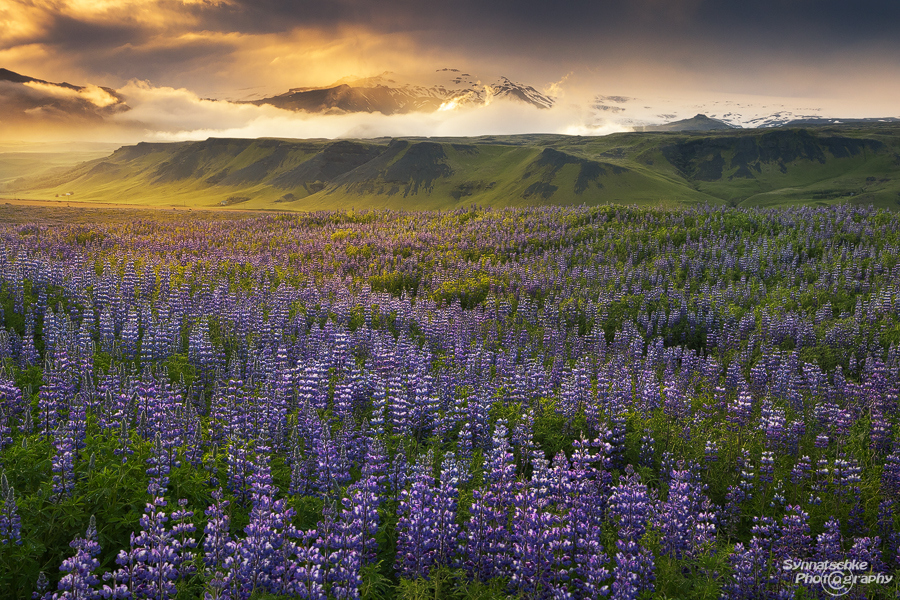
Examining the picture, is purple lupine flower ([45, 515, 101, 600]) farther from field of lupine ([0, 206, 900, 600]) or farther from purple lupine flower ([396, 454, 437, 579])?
purple lupine flower ([396, 454, 437, 579])

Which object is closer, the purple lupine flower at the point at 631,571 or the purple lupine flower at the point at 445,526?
the purple lupine flower at the point at 631,571

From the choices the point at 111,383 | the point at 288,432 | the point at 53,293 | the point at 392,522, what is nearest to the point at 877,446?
the point at 392,522

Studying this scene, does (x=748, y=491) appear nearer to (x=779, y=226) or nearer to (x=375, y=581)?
(x=375, y=581)

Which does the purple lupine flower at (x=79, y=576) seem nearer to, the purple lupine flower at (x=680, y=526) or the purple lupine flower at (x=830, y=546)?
the purple lupine flower at (x=680, y=526)

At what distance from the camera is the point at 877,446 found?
35.1 ft

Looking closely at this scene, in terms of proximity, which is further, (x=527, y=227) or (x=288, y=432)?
(x=527, y=227)

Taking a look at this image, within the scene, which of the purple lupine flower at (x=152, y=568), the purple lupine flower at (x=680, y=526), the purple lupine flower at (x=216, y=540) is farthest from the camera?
the purple lupine flower at (x=680, y=526)

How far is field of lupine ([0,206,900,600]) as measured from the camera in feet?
20.9

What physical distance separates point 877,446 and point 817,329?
10.6m

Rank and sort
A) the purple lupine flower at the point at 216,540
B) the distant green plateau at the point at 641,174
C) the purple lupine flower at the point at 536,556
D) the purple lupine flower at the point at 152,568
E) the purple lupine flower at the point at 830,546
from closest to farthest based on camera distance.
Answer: the purple lupine flower at the point at 152,568
the purple lupine flower at the point at 216,540
the purple lupine flower at the point at 536,556
the purple lupine flower at the point at 830,546
the distant green plateau at the point at 641,174

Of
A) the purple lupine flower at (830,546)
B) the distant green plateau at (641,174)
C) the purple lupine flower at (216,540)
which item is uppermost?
the distant green plateau at (641,174)

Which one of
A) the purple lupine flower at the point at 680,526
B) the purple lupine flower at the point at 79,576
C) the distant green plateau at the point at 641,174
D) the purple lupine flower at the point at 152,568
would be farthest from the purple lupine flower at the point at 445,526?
the distant green plateau at the point at 641,174

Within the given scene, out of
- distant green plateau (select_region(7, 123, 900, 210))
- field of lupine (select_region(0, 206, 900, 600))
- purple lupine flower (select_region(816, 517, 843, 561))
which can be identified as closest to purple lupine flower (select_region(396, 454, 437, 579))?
field of lupine (select_region(0, 206, 900, 600))

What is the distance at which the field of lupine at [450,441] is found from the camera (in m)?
6.37
